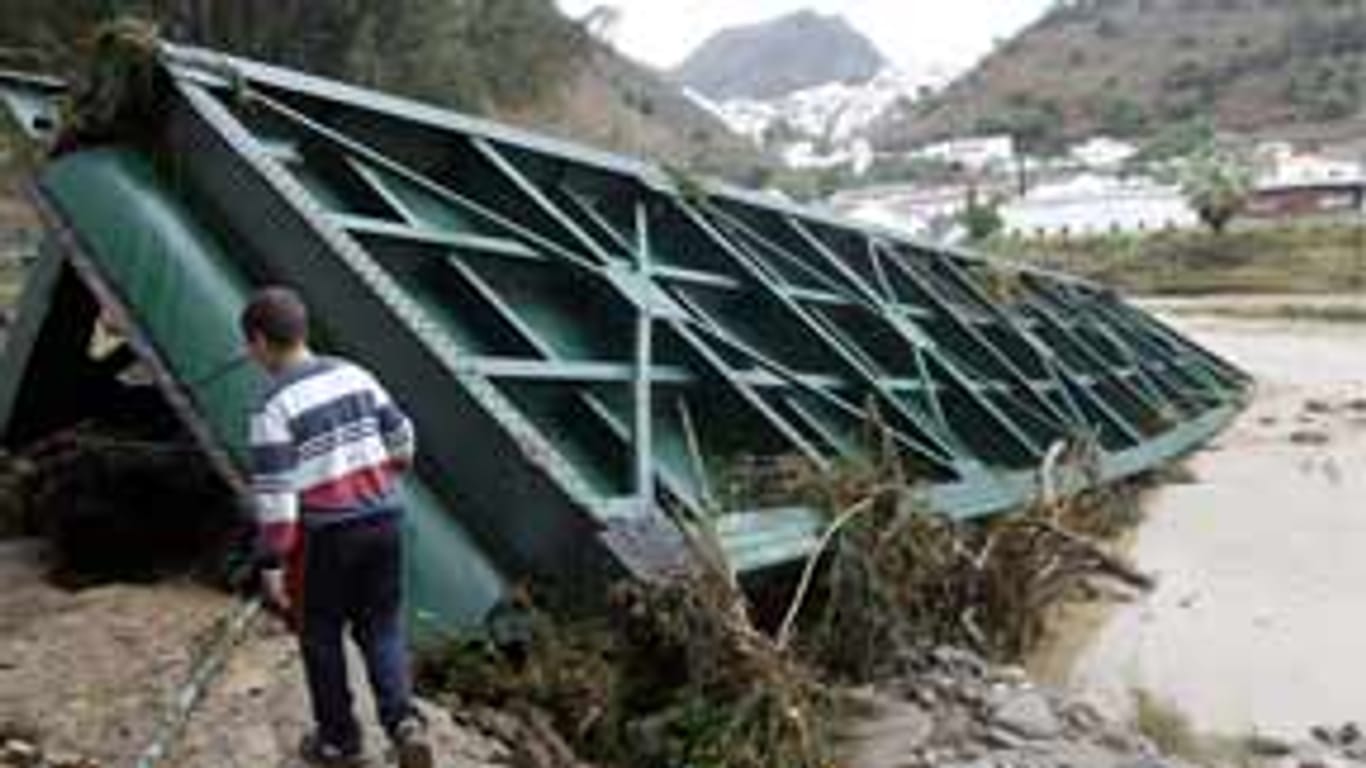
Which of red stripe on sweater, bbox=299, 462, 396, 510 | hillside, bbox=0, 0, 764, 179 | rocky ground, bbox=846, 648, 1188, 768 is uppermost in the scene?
hillside, bbox=0, 0, 764, 179

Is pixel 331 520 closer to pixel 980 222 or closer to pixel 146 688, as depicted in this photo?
pixel 146 688

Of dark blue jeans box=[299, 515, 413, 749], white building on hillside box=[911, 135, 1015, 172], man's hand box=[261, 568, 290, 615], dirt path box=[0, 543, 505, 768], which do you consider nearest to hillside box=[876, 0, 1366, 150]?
white building on hillside box=[911, 135, 1015, 172]

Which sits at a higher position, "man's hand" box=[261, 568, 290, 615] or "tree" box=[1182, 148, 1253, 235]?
"man's hand" box=[261, 568, 290, 615]

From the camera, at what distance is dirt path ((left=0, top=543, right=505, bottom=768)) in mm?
5461

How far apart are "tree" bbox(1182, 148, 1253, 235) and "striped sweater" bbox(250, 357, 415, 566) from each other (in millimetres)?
72290

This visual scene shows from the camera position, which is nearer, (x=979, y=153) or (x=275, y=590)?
(x=275, y=590)

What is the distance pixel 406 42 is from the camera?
2586cm

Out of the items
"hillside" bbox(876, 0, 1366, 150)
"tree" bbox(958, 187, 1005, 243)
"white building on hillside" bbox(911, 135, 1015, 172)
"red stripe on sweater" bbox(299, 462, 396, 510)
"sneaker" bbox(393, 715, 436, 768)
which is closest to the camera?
"red stripe on sweater" bbox(299, 462, 396, 510)

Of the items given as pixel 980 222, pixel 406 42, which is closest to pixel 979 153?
pixel 980 222

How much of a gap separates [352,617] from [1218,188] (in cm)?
7564

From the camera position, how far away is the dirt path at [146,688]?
17.9ft

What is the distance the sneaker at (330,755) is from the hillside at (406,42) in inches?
467

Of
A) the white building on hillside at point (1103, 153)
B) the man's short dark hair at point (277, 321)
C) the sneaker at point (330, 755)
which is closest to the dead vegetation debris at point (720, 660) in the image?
the sneaker at point (330, 755)

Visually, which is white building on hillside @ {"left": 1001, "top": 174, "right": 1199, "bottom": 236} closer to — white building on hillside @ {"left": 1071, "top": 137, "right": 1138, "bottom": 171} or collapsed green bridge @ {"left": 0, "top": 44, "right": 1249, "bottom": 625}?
white building on hillside @ {"left": 1071, "top": 137, "right": 1138, "bottom": 171}
